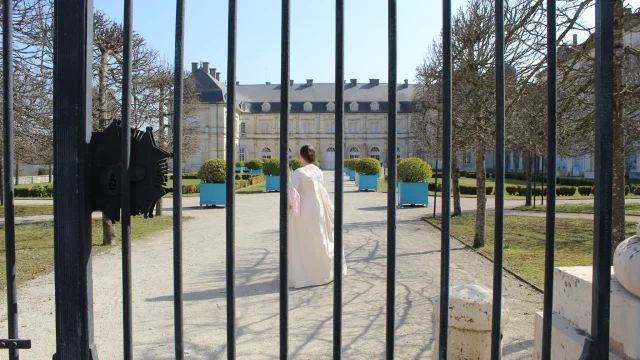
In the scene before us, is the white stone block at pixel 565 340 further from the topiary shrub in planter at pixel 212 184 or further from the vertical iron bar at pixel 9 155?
the topiary shrub in planter at pixel 212 184

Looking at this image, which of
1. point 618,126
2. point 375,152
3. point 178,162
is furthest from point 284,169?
point 375,152

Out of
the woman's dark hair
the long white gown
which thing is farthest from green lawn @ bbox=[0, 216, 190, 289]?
the woman's dark hair

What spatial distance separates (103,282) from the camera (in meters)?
5.04

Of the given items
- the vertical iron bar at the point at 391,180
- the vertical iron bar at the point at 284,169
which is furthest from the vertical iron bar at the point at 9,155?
the vertical iron bar at the point at 391,180

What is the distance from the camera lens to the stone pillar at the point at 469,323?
2320 millimetres

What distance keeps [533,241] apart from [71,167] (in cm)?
753

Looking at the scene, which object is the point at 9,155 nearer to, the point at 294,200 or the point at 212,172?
the point at 294,200

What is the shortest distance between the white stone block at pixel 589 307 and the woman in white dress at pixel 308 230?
3488 mm

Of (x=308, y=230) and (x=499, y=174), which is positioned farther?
(x=308, y=230)

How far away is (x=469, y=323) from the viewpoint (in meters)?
2.34

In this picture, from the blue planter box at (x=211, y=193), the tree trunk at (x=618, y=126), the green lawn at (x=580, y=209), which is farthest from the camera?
the blue planter box at (x=211, y=193)

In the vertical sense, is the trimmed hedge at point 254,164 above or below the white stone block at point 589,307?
above

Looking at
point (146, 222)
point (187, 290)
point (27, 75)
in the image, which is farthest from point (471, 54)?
point (146, 222)

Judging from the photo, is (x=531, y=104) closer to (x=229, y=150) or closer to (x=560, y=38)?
(x=560, y=38)
